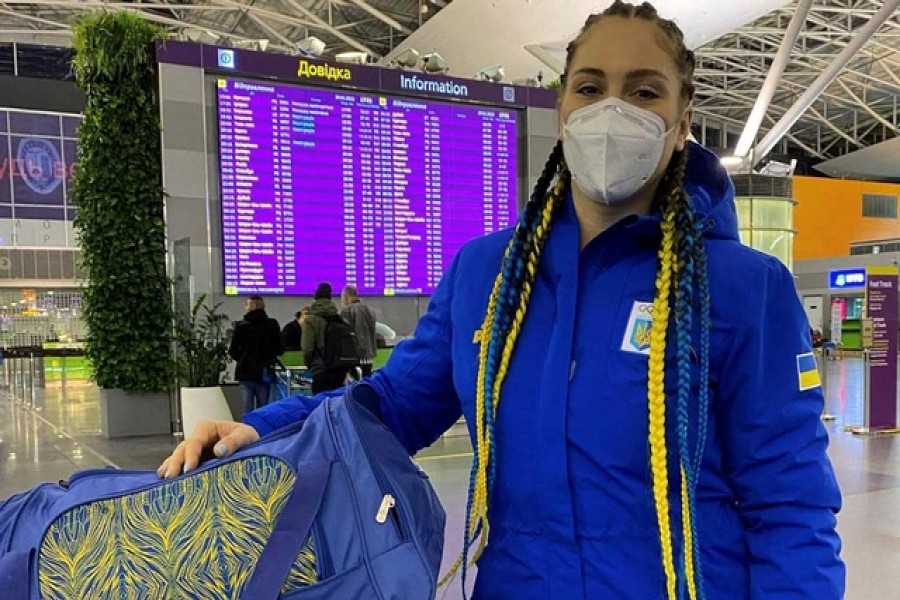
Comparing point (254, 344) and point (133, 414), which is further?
point (133, 414)

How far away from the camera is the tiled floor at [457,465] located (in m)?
3.79

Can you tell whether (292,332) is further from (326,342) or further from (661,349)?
(661,349)

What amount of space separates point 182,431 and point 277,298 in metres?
1.62

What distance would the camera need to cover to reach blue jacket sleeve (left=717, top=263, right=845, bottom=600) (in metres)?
0.90

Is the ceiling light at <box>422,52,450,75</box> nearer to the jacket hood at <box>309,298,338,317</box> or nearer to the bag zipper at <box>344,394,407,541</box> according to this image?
the jacket hood at <box>309,298,338,317</box>

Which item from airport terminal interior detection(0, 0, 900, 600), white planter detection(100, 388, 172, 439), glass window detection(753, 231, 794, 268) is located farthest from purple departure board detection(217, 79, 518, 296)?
glass window detection(753, 231, 794, 268)

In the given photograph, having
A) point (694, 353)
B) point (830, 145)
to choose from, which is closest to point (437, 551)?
point (694, 353)

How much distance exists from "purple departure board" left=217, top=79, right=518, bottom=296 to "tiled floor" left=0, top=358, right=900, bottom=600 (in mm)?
1953

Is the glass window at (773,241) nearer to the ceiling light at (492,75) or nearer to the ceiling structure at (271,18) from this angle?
the ceiling light at (492,75)

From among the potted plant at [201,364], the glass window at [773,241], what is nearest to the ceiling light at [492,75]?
the potted plant at [201,364]

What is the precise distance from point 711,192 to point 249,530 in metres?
0.80

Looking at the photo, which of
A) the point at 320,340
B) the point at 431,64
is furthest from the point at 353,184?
the point at 320,340

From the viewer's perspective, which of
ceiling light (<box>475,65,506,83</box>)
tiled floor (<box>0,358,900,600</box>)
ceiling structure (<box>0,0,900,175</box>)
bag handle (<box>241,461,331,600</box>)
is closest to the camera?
bag handle (<box>241,461,331,600</box>)

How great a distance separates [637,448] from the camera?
0.94 meters
